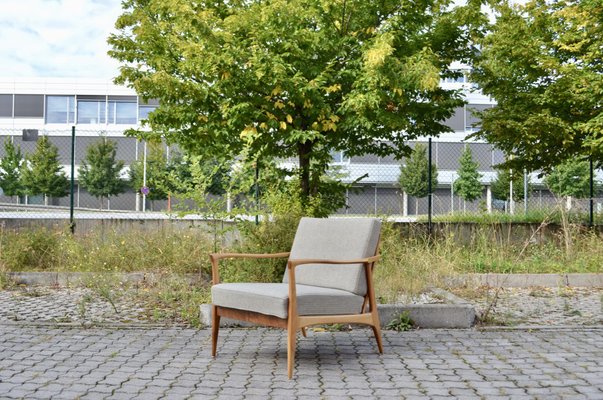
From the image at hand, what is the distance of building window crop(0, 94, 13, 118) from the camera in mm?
55656

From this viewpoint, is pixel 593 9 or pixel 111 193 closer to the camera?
pixel 593 9

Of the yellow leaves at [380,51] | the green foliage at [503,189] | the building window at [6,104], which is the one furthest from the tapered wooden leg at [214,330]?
the building window at [6,104]

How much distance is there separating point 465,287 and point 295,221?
2.30m

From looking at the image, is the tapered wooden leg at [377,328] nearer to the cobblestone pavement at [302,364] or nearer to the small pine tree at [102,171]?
the cobblestone pavement at [302,364]

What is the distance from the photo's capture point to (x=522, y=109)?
45.7 ft

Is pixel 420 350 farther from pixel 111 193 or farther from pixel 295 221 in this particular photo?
pixel 111 193

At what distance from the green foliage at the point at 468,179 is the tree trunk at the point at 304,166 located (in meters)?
33.0

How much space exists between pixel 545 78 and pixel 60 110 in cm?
4720

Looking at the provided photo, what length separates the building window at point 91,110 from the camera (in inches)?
2151

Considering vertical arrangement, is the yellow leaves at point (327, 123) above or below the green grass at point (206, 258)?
above

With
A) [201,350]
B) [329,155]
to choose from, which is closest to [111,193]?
[329,155]

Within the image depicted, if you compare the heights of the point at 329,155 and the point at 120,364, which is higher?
the point at 329,155

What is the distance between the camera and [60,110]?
55469 millimetres

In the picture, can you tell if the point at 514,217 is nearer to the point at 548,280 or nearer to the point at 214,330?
the point at 548,280
